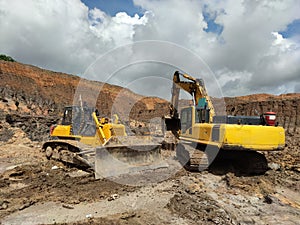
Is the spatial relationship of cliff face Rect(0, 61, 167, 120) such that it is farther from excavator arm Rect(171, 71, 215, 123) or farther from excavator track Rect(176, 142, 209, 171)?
excavator track Rect(176, 142, 209, 171)

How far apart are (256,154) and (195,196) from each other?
10.7 feet

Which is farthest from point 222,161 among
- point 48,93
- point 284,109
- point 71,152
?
point 48,93

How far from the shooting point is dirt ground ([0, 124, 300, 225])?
173 inches

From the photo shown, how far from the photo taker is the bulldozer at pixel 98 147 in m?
7.08

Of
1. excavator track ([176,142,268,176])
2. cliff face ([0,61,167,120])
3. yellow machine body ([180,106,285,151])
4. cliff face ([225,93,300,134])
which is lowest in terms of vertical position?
excavator track ([176,142,268,176])

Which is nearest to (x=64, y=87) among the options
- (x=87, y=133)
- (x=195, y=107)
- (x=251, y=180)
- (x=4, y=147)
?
(x=4, y=147)

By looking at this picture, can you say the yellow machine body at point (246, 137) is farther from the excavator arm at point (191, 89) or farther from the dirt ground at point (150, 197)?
the excavator arm at point (191, 89)

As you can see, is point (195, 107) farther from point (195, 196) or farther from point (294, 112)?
point (294, 112)

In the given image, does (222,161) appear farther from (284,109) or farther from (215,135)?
(284,109)

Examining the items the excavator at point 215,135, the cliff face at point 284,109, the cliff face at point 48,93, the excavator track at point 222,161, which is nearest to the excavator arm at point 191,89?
the excavator at point 215,135

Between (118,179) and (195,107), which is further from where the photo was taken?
(195,107)

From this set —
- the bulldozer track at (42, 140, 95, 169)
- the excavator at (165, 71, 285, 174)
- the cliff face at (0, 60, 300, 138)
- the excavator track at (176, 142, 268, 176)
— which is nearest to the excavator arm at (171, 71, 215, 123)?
the excavator at (165, 71, 285, 174)

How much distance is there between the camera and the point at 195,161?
23.9ft

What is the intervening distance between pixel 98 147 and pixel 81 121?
2.33 metres
